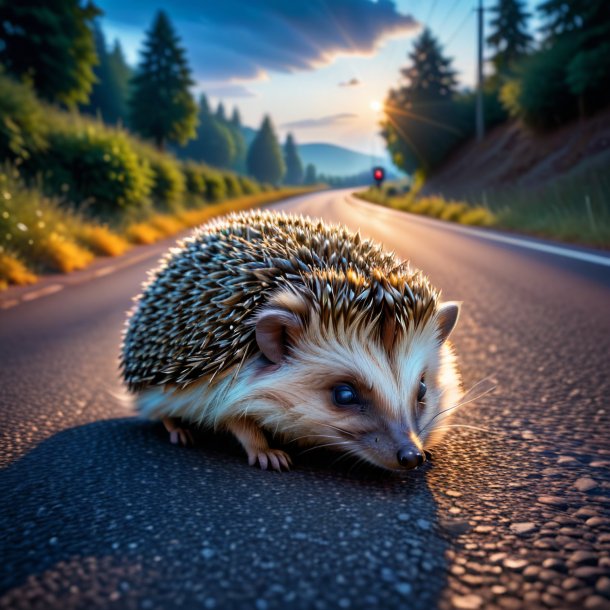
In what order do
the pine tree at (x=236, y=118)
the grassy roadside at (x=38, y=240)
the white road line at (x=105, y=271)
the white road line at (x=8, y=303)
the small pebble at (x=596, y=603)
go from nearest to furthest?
the small pebble at (x=596, y=603)
the white road line at (x=8, y=303)
the grassy roadside at (x=38, y=240)
the white road line at (x=105, y=271)
the pine tree at (x=236, y=118)

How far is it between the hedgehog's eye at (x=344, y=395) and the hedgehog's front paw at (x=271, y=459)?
13.1 inches

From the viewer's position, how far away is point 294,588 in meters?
1.50

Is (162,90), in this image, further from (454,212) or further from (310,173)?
(310,173)

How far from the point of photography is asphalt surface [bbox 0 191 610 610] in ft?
4.92

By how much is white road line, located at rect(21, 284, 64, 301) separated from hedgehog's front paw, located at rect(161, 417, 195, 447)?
574 cm

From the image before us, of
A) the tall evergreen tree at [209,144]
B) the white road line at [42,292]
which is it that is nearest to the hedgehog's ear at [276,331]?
the white road line at [42,292]

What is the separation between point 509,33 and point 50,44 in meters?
41.2

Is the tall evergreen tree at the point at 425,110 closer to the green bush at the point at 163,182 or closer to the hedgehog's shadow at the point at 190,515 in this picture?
the green bush at the point at 163,182

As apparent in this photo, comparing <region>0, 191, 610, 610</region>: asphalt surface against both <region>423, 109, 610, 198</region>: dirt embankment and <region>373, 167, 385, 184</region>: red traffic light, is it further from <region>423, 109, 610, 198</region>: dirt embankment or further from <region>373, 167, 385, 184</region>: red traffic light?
<region>373, 167, 385, 184</region>: red traffic light

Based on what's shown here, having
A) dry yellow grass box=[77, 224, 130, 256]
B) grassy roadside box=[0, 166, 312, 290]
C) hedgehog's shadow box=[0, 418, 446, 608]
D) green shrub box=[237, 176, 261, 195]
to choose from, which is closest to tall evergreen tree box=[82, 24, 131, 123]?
green shrub box=[237, 176, 261, 195]

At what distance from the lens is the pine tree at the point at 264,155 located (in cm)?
11606

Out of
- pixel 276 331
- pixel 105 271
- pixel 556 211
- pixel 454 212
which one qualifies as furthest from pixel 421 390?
pixel 454 212

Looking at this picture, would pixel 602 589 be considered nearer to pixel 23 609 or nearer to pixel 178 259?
pixel 23 609

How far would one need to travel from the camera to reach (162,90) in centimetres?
4544
